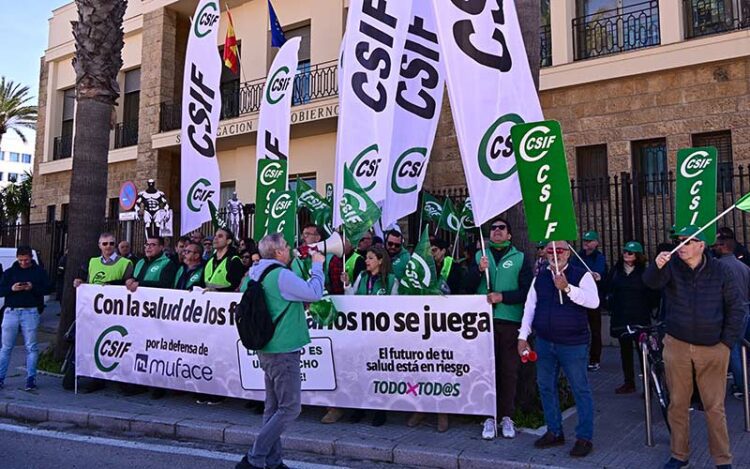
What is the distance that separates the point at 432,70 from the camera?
8211 millimetres

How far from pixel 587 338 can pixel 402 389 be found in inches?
71.9

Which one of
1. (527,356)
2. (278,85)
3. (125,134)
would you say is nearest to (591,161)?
(278,85)

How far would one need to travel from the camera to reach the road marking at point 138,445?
5.07m

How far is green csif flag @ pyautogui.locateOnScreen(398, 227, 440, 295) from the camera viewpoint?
584 centimetres

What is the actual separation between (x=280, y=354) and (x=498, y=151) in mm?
2844

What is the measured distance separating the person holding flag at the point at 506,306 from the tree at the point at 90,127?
6347 mm

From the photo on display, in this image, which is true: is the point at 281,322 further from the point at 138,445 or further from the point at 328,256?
the point at 328,256

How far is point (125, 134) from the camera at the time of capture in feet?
69.7

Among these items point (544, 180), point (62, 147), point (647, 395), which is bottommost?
point (647, 395)

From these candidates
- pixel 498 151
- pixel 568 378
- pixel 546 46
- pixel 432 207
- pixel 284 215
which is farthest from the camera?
pixel 546 46

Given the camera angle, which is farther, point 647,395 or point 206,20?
point 206,20

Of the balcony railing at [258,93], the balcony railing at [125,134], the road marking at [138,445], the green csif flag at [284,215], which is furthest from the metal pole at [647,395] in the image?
the balcony railing at [125,134]

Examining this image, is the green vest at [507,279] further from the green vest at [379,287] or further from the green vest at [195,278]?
the green vest at [195,278]

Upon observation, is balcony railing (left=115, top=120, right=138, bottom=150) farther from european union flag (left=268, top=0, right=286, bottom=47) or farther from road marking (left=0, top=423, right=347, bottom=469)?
road marking (left=0, top=423, right=347, bottom=469)
